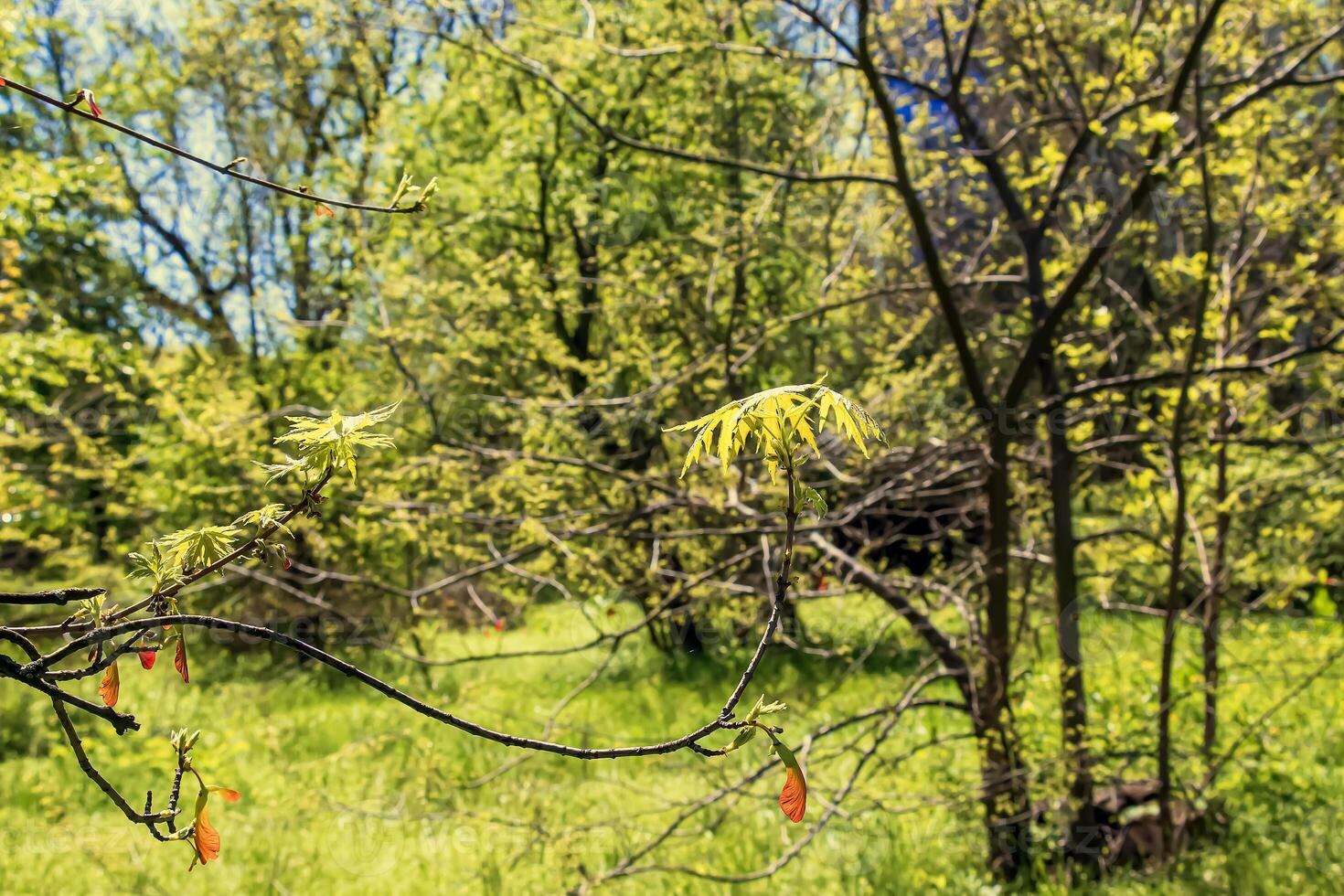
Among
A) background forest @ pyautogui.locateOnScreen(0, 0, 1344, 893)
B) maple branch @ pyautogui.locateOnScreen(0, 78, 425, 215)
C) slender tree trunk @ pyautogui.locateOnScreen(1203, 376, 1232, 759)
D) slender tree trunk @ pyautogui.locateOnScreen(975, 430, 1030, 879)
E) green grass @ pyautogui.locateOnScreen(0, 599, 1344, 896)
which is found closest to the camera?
maple branch @ pyautogui.locateOnScreen(0, 78, 425, 215)

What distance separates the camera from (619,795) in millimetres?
6125

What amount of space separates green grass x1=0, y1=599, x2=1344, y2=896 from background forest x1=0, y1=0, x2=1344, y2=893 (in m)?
0.05

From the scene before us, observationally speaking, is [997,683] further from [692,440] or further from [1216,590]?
[692,440]

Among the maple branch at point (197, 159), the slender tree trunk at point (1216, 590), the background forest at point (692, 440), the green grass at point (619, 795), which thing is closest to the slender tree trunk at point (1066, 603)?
the background forest at point (692, 440)

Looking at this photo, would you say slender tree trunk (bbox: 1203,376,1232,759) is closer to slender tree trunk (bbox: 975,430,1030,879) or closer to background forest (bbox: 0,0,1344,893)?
background forest (bbox: 0,0,1344,893)

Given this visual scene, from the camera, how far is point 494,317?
793cm

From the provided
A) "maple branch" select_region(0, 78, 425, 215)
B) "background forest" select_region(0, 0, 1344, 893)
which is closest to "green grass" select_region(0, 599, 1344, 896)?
"background forest" select_region(0, 0, 1344, 893)

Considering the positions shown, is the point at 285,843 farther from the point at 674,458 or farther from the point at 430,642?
the point at 430,642

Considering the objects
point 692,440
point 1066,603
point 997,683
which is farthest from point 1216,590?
point 692,440

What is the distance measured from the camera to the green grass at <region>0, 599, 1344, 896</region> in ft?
14.4

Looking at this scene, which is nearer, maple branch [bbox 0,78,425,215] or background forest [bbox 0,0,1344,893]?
→ maple branch [bbox 0,78,425,215]

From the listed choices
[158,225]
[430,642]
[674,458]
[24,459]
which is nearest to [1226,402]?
[674,458]

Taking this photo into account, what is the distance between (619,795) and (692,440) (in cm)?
229

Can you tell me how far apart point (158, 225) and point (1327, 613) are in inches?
486
